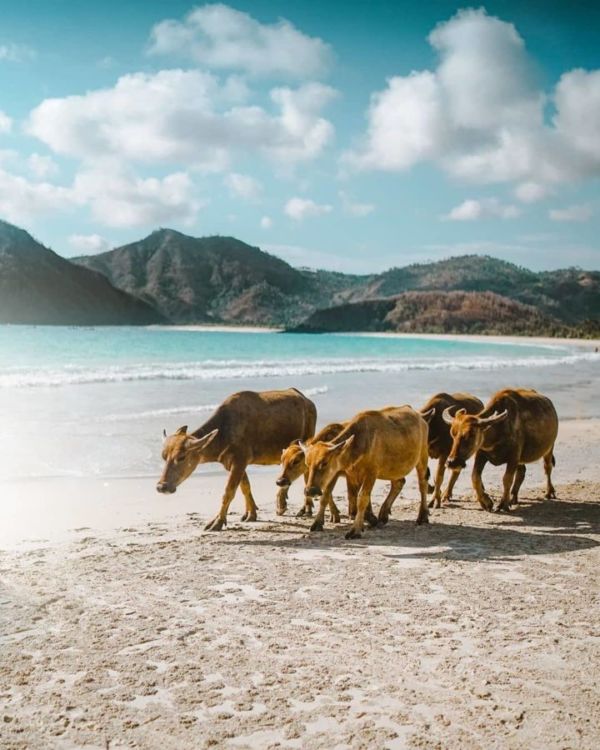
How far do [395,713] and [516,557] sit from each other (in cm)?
375

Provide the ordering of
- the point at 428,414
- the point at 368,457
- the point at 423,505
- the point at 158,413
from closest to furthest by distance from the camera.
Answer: the point at 368,457 → the point at 423,505 → the point at 428,414 → the point at 158,413

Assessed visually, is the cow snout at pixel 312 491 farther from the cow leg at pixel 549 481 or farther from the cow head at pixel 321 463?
the cow leg at pixel 549 481

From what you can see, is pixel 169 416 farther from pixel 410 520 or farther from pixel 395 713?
pixel 395 713

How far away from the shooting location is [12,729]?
413 cm

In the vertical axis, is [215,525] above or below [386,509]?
below

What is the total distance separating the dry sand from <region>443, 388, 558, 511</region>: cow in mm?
1774

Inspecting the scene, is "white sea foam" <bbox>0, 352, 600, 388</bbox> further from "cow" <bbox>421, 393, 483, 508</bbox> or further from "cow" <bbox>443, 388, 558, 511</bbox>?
"cow" <bbox>443, 388, 558, 511</bbox>

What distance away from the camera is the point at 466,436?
10.0m

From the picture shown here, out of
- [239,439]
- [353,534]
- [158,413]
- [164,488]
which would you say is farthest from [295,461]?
[158,413]

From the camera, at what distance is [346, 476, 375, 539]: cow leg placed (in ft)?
28.5

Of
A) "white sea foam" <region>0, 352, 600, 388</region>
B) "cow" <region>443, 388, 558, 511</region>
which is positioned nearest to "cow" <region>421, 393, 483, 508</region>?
"cow" <region>443, 388, 558, 511</region>

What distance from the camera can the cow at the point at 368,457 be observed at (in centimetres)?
841

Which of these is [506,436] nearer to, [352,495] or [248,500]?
[352,495]

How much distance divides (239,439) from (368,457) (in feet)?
6.34
